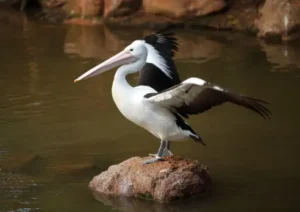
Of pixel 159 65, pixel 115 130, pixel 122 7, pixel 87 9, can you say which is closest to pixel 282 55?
pixel 122 7

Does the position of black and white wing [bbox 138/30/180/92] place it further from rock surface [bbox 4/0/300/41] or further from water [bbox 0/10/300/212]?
rock surface [bbox 4/0/300/41]

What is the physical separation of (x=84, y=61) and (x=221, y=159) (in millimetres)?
4772

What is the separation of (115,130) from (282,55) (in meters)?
4.48

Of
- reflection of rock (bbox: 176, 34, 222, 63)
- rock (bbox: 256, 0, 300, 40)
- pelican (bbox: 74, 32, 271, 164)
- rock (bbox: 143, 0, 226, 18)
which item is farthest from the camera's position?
rock (bbox: 143, 0, 226, 18)

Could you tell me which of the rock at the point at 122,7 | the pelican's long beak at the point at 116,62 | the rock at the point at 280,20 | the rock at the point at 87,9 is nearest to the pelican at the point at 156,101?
the pelican's long beak at the point at 116,62

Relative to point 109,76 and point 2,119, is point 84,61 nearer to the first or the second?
point 109,76

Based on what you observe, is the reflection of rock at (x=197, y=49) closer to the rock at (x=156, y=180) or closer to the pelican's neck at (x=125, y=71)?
the pelican's neck at (x=125, y=71)

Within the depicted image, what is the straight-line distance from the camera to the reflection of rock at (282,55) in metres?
10.9

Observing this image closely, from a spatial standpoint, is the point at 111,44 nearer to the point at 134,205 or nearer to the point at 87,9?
the point at 87,9

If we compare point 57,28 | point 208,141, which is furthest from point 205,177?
point 57,28

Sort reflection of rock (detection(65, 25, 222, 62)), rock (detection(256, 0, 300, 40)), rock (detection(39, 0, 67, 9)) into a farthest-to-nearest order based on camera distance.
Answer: rock (detection(39, 0, 67, 9))
rock (detection(256, 0, 300, 40))
reflection of rock (detection(65, 25, 222, 62))

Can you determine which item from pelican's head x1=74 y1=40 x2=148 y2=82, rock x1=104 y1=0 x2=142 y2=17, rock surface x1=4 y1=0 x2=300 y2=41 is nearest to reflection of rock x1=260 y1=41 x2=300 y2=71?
rock surface x1=4 y1=0 x2=300 y2=41

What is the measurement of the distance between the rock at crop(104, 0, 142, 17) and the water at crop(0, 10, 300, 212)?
74.8 inches

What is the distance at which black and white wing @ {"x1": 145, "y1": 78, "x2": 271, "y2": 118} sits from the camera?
5.24 meters
